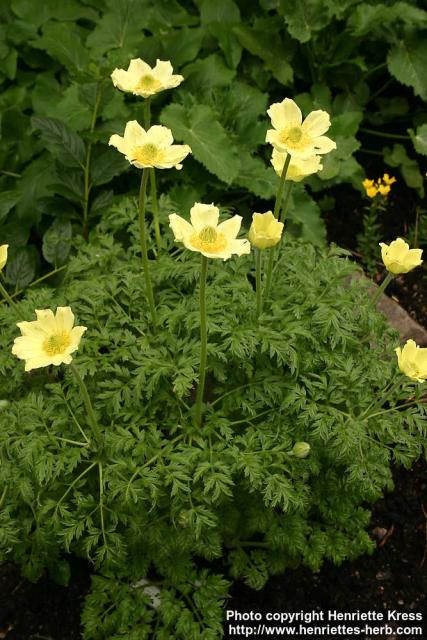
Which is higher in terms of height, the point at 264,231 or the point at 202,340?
the point at 264,231

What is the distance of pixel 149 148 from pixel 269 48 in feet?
6.60

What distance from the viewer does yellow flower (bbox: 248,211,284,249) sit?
1.57 meters

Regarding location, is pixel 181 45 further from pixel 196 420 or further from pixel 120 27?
pixel 196 420

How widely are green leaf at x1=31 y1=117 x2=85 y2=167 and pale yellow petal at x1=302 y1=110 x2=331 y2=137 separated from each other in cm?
129

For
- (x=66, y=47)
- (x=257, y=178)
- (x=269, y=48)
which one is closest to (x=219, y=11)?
(x=269, y=48)

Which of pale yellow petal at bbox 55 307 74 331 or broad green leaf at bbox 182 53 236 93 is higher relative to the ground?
pale yellow petal at bbox 55 307 74 331

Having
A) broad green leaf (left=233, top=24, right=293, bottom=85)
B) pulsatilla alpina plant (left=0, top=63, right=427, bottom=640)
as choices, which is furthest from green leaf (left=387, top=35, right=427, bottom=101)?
pulsatilla alpina plant (left=0, top=63, right=427, bottom=640)

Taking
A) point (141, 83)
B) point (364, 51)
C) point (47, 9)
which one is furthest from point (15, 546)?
point (364, 51)

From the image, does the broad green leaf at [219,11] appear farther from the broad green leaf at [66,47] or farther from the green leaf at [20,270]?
the green leaf at [20,270]

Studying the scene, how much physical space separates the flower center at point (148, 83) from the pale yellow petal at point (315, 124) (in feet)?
1.41

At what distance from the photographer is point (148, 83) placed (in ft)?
5.98

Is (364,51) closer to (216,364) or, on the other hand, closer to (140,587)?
(216,364)

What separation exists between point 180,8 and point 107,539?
2.77 m

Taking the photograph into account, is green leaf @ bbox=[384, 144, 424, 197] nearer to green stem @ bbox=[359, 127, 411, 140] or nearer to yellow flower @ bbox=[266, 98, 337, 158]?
green stem @ bbox=[359, 127, 411, 140]
